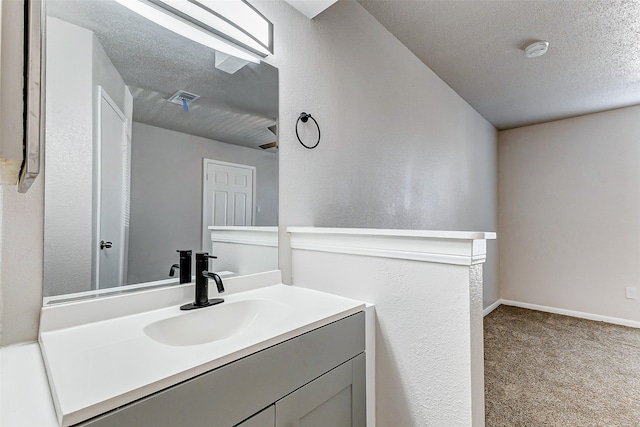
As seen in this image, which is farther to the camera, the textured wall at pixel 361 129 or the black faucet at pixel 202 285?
the textured wall at pixel 361 129

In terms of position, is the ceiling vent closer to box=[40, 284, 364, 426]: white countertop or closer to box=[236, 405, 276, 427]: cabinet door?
box=[40, 284, 364, 426]: white countertop

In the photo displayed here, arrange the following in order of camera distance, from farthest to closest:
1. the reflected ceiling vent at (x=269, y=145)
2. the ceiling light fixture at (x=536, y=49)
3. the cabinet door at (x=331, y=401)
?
1. the ceiling light fixture at (x=536, y=49)
2. the reflected ceiling vent at (x=269, y=145)
3. the cabinet door at (x=331, y=401)

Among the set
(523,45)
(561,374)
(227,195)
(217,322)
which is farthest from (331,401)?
(523,45)

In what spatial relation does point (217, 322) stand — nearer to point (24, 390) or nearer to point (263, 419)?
point (263, 419)

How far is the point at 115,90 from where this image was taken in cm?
102

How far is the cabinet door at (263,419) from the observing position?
721mm

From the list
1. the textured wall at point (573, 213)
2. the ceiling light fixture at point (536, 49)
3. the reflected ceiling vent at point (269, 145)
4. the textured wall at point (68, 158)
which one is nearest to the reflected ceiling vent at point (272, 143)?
the reflected ceiling vent at point (269, 145)

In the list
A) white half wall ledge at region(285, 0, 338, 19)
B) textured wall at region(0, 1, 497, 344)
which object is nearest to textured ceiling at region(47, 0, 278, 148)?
textured wall at region(0, 1, 497, 344)

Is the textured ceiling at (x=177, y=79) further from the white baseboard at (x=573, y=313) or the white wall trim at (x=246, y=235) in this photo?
the white baseboard at (x=573, y=313)

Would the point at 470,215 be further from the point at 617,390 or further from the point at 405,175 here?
the point at 617,390

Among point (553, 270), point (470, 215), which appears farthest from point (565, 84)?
point (553, 270)

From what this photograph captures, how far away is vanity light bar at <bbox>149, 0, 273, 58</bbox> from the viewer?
44.7 inches

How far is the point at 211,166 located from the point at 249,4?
71 centimetres

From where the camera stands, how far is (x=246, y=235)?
1387mm
